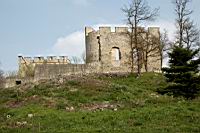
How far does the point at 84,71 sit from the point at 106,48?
21.7ft

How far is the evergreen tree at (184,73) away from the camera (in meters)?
25.8

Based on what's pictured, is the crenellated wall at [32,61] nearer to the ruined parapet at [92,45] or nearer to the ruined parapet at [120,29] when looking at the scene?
the ruined parapet at [92,45]

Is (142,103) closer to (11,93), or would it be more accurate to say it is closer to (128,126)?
(128,126)

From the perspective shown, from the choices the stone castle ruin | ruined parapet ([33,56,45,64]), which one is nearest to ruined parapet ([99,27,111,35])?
the stone castle ruin

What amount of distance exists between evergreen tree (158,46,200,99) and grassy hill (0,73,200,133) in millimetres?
1197

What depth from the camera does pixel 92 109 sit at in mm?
23312

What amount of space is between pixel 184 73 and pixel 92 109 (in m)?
6.63

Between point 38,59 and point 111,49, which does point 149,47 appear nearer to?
point 111,49

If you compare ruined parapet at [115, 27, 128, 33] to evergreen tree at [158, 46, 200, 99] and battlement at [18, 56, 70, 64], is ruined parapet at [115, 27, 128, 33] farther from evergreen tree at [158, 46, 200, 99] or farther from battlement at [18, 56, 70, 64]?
evergreen tree at [158, 46, 200, 99]

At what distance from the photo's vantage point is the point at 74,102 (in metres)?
26.5

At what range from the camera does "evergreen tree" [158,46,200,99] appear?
25.8 meters

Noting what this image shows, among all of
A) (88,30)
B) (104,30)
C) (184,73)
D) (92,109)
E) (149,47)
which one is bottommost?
(92,109)

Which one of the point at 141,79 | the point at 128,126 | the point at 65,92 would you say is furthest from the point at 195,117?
the point at 141,79

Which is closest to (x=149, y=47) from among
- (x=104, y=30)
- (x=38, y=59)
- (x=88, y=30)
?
(x=104, y=30)
